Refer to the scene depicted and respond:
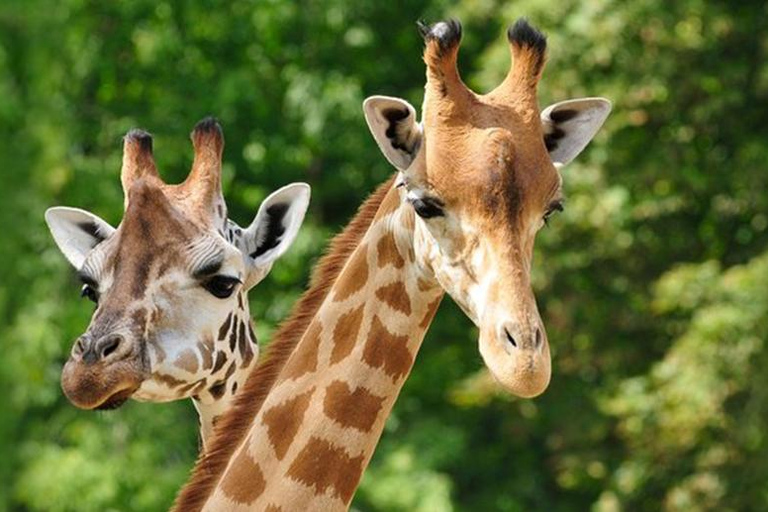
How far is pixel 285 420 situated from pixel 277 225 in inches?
74.1

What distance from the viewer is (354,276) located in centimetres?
671

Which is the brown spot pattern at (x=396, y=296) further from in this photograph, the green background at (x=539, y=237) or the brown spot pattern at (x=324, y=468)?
the green background at (x=539, y=237)

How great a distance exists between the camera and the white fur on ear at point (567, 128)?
6.77m

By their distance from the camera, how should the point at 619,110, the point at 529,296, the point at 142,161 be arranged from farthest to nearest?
the point at 619,110
the point at 142,161
the point at 529,296

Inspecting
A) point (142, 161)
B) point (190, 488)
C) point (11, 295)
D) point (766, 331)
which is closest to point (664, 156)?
point (766, 331)

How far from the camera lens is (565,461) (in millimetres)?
20984

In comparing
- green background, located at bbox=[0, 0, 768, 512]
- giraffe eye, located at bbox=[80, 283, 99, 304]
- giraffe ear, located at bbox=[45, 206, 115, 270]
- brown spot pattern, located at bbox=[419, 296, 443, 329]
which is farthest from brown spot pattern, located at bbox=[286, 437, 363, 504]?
green background, located at bbox=[0, 0, 768, 512]

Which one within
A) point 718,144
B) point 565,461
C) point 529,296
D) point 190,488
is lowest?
point 565,461

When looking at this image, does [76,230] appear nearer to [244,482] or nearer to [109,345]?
[109,345]

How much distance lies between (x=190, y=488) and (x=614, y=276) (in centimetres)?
1424

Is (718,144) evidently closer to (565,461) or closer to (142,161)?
(565,461)

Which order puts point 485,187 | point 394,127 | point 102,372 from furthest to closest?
point 102,372 < point 394,127 < point 485,187

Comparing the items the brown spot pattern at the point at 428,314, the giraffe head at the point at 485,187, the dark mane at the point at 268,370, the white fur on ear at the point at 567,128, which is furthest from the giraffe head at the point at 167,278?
the white fur on ear at the point at 567,128

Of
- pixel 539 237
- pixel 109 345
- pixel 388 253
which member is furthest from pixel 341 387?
pixel 539 237
